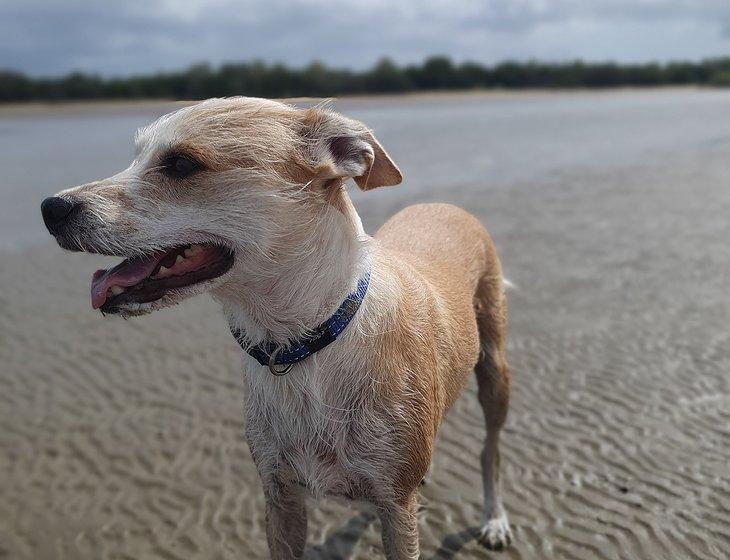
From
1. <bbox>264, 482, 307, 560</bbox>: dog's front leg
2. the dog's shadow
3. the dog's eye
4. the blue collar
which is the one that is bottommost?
the dog's shadow

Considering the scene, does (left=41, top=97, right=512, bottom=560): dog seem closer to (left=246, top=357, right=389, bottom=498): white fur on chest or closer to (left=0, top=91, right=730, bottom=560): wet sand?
(left=246, top=357, right=389, bottom=498): white fur on chest

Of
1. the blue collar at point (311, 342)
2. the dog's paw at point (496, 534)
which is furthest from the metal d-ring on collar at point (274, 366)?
the dog's paw at point (496, 534)

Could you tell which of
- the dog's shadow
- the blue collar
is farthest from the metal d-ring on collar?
the dog's shadow

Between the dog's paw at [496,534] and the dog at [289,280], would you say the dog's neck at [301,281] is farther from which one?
the dog's paw at [496,534]

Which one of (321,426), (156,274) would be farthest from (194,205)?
(321,426)

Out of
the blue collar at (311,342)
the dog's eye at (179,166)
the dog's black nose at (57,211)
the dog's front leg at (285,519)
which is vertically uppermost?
the dog's eye at (179,166)

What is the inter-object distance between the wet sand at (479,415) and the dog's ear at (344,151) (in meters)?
1.84

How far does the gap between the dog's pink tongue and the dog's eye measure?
370 millimetres

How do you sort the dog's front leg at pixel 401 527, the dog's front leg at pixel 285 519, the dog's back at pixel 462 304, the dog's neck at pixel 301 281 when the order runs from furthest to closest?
the dog's back at pixel 462 304, the dog's front leg at pixel 285 519, the dog's front leg at pixel 401 527, the dog's neck at pixel 301 281

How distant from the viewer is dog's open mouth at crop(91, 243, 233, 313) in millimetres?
3059

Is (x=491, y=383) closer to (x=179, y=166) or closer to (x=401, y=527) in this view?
(x=401, y=527)

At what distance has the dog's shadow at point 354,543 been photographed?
4.77 meters

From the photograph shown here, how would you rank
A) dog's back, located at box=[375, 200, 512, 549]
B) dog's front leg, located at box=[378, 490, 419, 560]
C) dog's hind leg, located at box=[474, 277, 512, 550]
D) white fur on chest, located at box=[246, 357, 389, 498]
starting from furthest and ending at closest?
1. dog's hind leg, located at box=[474, 277, 512, 550]
2. dog's back, located at box=[375, 200, 512, 549]
3. dog's front leg, located at box=[378, 490, 419, 560]
4. white fur on chest, located at box=[246, 357, 389, 498]

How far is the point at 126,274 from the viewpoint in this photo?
3139 mm
